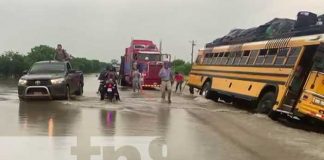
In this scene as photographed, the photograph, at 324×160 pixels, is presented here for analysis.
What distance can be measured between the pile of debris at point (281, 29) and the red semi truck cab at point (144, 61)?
10425 mm

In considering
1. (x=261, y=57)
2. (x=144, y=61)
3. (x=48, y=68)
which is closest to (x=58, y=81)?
(x=48, y=68)

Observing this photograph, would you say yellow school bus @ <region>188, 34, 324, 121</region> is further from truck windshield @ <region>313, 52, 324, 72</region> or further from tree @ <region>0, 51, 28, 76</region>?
tree @ <region>0, 51, 28, 76</region>

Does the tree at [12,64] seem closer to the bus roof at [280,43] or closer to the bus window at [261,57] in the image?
the bus roof at [280,43]

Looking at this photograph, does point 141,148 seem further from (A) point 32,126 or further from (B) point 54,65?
(B) point 54,65

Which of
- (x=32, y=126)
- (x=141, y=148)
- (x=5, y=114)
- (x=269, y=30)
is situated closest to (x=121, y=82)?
(x=269, y=30)

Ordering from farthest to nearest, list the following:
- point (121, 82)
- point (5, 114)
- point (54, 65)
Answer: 1. point (121, 82)
2. point (54, 65)
3. point (5, 114)

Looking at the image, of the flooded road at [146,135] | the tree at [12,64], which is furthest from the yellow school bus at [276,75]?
the tree at [12,64]

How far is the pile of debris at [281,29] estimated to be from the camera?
16.1 meters

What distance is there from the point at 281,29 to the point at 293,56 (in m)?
2.89

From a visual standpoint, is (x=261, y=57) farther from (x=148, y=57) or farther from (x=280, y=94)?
(x=148, y=57)

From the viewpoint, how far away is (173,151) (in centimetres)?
959

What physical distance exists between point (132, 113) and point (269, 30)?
22.1 ft

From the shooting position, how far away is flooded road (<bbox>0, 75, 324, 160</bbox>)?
9.25 m

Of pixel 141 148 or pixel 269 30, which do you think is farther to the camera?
pixel 269 30
